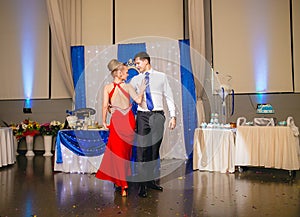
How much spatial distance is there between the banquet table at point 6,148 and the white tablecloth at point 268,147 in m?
3.63

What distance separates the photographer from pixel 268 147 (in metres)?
4.12

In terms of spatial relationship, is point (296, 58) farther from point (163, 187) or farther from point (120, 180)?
point (120, 180)

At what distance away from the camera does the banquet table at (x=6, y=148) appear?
4.87m

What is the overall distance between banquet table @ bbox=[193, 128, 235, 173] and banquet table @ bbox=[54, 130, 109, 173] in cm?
139

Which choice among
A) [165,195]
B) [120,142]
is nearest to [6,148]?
[120,142]

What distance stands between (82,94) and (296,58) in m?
4.24

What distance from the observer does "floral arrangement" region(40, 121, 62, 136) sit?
6172 mm

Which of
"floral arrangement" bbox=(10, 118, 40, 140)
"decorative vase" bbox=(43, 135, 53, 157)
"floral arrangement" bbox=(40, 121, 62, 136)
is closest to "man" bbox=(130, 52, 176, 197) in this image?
"floral arrangement" bbox=(40, 121, 62, 136)

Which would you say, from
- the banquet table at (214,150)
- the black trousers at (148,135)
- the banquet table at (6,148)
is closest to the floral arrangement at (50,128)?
the banquet table at (6,148)

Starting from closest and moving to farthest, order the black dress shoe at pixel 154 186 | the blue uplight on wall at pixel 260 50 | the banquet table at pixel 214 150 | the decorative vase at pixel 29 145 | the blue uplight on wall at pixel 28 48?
1. the black dress shoe at pixel 154 186
2. the banquet table at pixel 214 150
3. the blue uplight on wall at pixel 260 50
4. the decorative vase at pixel 29 145
5. the blue uplight on wall at pixel 28 48

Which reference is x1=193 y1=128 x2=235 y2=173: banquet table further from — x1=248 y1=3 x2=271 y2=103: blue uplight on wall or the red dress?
x1=248 y1=3 x2=271 y2=103: blue uplight on wall

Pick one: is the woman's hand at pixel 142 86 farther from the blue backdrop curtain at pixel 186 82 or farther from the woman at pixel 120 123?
the blue backdrop curtain at pixel 186 82

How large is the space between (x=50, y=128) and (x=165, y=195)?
3817 millimetres

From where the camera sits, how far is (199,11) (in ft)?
19.0
